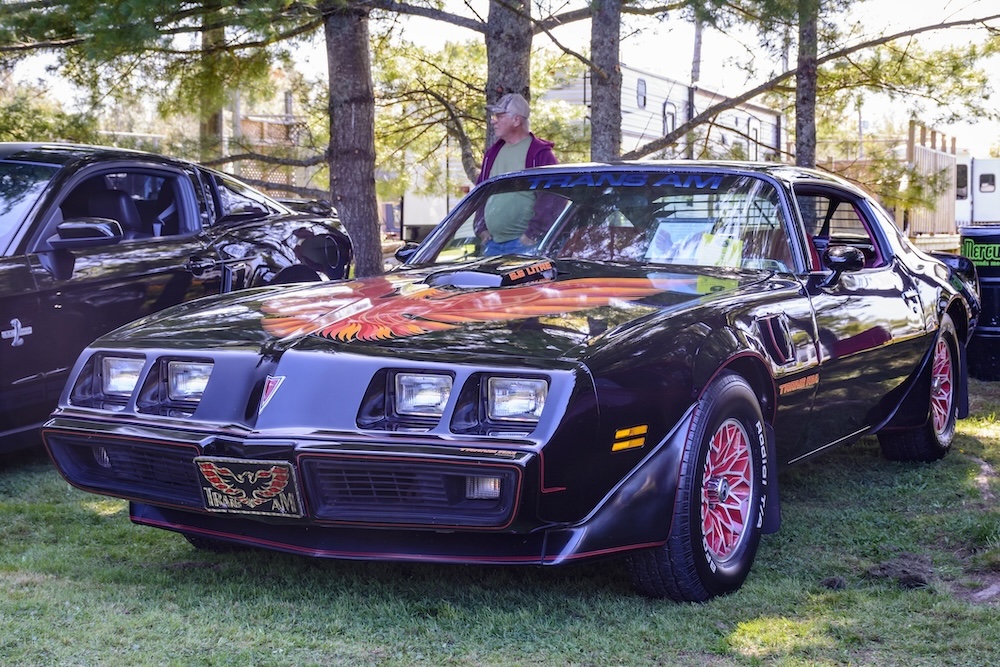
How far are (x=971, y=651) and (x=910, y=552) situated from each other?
1080mm

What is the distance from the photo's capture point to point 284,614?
3422 millimetres

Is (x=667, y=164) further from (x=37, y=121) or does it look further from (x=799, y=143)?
(x=37, y=121)

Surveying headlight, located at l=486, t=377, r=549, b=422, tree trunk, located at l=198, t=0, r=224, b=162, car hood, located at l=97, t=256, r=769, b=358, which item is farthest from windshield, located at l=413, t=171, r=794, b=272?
tree trunk, located at l=198, t=0, r=224, b=162

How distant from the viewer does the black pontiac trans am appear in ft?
10.4

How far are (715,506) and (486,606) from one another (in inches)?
30.7

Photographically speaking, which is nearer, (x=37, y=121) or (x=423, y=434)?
(x=423, y=434)

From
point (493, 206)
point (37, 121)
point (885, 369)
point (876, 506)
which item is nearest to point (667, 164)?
point (493, 206)

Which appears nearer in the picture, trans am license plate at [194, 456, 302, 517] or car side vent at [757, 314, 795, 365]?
trans am license plate at [194, 456, 302, 517]

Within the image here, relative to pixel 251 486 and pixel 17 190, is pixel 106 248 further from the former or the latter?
pixel 251 486

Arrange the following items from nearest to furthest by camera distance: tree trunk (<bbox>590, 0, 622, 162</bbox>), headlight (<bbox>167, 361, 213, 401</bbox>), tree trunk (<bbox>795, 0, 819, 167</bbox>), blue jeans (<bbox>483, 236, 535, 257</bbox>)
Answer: headlight (<bbox>167, 361, 213, 401</bbox>) → blue jeans (<bbox>483, 236, 535, 257</bbox>) → tree trunk (<bbox>590, 0, 622, 162</bbox>) → tree trunk (<bbox>795, 0, 819, 167</bbox>)

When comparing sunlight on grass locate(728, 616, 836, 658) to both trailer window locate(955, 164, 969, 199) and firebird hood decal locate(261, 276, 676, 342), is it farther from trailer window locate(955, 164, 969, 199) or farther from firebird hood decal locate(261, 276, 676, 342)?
trailer window locate(955, 164, 969, 199)

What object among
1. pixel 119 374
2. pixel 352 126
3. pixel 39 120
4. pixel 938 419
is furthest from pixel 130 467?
pixel 39 120

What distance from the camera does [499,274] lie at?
4.20 meters

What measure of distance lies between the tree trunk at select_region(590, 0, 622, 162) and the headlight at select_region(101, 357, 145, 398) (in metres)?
5.91
